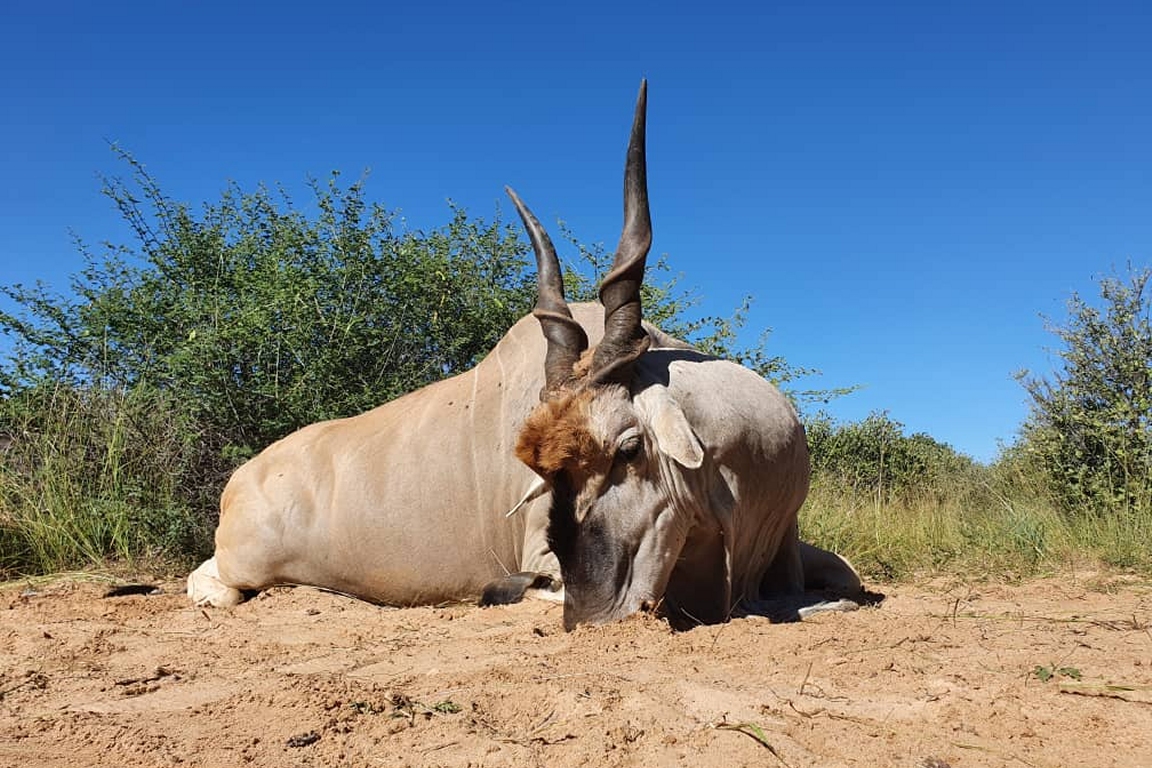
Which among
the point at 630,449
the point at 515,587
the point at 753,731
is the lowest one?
the point at 753,731

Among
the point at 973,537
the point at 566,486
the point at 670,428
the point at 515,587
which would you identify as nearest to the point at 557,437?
the point at 566,486

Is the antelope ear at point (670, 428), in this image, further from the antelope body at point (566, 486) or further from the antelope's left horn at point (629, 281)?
the antelope's left horn at point (629, 281)

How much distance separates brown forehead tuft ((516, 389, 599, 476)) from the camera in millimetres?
3779

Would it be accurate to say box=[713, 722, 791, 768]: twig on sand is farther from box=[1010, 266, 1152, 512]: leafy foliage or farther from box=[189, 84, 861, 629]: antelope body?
box=[1010, 266, 1152, 512]: leafy foliage

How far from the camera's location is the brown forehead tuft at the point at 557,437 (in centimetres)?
378

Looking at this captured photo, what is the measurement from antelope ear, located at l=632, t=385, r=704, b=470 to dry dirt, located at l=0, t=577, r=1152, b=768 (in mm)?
716

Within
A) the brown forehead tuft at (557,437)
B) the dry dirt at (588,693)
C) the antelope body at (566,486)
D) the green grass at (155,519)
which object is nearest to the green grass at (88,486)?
the green grass at (155,519)

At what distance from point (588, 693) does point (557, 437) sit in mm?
1398

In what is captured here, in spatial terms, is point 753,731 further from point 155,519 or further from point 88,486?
point 88,486

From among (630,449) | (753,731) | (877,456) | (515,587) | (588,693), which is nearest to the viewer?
(753,731)

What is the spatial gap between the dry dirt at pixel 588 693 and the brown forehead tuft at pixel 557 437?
0.72 m

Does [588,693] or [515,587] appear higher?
[515,587]

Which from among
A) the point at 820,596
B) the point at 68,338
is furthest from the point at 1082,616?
the point at 68,338

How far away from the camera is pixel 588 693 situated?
2.57 m
